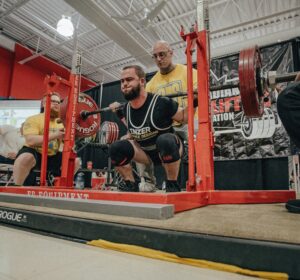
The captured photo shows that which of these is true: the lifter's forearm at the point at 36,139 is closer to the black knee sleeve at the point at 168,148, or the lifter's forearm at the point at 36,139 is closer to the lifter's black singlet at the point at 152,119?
the lifter's black singlet at the point at 152,119

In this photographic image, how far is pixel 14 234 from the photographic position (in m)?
1.11

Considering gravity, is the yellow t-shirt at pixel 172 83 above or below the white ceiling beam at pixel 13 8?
below

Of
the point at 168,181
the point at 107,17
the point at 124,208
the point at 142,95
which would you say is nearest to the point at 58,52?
the point at 107,17

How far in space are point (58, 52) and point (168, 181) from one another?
743 cm

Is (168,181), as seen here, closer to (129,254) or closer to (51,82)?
(129,254)

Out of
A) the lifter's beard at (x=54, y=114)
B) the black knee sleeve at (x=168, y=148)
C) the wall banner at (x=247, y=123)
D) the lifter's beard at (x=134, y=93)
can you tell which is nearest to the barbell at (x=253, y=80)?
the black knee sleeve at (x=168, y=148)

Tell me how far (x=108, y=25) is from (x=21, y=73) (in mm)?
4080

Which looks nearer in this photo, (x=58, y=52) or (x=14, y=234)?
(x=14, y=234)

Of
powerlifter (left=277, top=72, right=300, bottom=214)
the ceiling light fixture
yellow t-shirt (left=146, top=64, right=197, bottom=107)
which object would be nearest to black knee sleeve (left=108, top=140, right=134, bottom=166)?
yellow t-shirt (left=146, top=64, right=197, bottom=107)

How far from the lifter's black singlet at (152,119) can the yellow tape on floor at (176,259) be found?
1095 millimetres

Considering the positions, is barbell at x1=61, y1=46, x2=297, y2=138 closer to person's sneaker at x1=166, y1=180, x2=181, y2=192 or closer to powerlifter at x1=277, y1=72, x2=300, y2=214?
powerlifter at x1=277, y1=72, x2=300, y2=214

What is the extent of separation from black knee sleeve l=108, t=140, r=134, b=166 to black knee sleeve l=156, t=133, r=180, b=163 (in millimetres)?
329

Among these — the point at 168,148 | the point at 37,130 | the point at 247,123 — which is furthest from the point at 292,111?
the point at 247,123

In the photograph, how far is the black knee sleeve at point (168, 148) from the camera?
167 cm
